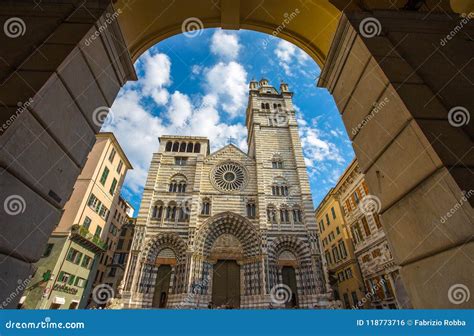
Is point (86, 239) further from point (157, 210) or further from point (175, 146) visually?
point (175, 146)

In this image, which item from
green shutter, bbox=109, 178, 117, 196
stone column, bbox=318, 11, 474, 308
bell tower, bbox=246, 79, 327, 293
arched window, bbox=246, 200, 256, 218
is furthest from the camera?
green shutter, bbox=109, 178, 117, 196

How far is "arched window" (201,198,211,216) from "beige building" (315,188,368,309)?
42.4 feet

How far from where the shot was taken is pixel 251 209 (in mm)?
23703

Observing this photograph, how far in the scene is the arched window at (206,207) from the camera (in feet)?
76.1

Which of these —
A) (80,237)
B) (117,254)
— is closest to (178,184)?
(80,237)

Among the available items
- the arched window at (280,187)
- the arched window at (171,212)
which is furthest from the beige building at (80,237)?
the arched window at (280,187)

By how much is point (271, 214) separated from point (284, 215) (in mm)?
1345

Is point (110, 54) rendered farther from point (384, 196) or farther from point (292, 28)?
point (384, 196)

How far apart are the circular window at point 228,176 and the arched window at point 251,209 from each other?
209 centimetres

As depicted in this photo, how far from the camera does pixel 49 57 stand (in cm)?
229

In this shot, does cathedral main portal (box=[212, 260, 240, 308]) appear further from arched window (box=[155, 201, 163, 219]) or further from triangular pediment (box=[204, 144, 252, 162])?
triangular pediment (box=[204, 144, 252, 162])

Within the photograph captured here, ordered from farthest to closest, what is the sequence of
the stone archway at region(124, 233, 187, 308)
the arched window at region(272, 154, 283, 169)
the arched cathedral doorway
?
1. the arched window at region(272, 154, 283, 169)
2. the arched cathedral doorway
3. the stone archway at region(124, 233, 187, 308)

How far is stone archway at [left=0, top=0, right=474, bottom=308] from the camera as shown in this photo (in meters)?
1.76

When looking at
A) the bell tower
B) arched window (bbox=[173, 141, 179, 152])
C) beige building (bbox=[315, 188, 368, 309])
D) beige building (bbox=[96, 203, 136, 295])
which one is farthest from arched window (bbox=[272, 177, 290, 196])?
beige building (bbox=[96, 203, 136, 295])
